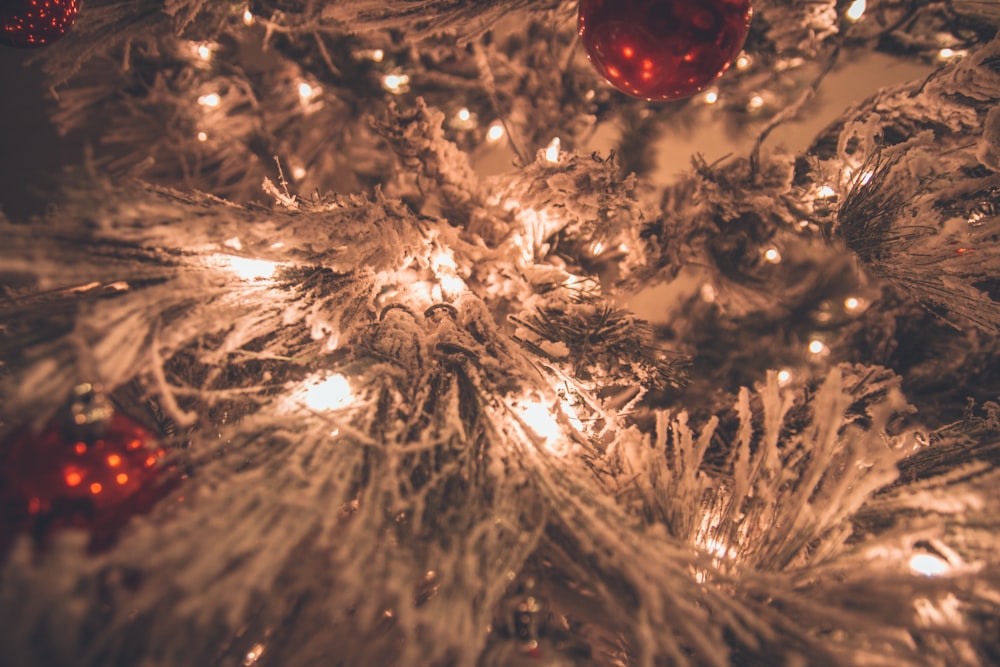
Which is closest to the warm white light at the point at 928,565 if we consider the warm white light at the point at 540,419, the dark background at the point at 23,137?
the warm white light at the point at 540,419

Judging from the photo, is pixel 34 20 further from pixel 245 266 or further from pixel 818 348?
pixel 818 348

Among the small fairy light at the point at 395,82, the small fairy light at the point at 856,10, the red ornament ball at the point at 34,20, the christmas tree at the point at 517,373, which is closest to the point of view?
the christmas tree at the point at 517,373

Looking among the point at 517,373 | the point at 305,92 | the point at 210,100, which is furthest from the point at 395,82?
the point at 517,373

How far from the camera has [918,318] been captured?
0.92 metres

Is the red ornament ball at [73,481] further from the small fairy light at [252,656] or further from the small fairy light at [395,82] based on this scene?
the small fairy light at [395,82]

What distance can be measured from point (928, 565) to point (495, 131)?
3.54 ft

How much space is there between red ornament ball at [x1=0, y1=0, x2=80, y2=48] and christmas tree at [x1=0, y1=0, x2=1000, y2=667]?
0.4 inches

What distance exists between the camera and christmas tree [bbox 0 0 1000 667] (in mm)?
341

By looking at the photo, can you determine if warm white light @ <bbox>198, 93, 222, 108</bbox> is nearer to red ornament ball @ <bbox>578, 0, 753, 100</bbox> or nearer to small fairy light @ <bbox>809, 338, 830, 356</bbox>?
red ornament ball @ <bbox>578, 0, 753, 100</bbox>

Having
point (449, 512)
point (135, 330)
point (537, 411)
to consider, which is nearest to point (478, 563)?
point (449, 512)

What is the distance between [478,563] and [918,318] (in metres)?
1.00

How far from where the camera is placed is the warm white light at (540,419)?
1.77ft

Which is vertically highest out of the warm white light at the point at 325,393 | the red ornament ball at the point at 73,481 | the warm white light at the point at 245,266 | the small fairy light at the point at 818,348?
the small fairy light at the point at 818,348

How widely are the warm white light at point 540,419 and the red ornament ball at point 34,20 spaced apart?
30.7 inches
